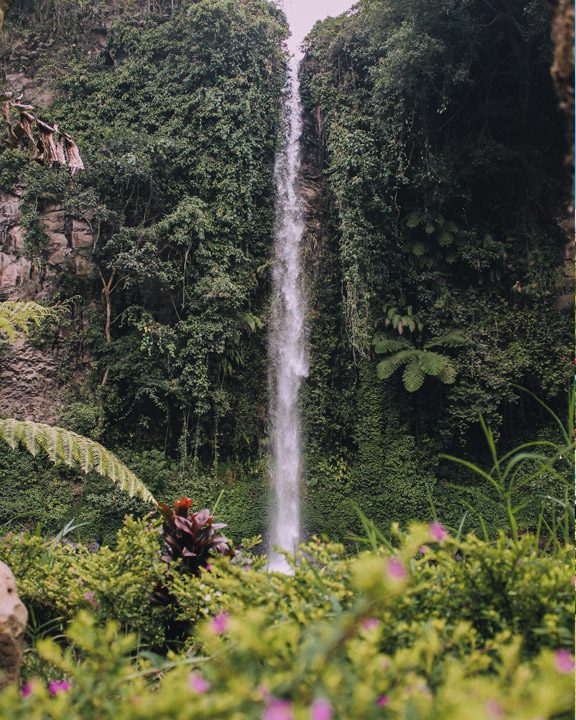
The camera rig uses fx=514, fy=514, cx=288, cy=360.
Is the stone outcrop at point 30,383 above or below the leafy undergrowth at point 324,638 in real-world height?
below

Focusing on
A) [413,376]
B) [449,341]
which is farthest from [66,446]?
[449,341]

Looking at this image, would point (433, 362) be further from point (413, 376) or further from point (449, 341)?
point (449, 341)

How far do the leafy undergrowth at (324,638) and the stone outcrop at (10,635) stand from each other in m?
0.11

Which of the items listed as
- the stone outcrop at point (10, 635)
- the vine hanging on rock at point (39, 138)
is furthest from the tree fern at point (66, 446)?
the vine hanging on rock at point (39, 138)

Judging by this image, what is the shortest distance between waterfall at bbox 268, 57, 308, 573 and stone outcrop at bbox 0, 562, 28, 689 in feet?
22.3

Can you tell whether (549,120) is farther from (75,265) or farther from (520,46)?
(75,265)

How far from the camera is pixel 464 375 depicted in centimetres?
761

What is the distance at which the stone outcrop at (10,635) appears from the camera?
3.84ft

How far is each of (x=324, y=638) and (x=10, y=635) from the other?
930 millimetres

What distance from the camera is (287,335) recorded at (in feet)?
29.0

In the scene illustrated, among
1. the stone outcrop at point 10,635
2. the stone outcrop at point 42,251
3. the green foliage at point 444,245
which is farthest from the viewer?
the stone outcrop at point 42,251

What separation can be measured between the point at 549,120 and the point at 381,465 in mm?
6100

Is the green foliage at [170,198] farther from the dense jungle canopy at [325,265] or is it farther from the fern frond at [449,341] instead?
the fern frond at [449,341]

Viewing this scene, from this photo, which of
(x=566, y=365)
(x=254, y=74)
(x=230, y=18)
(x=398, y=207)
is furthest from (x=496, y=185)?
(x=230, y=18)
